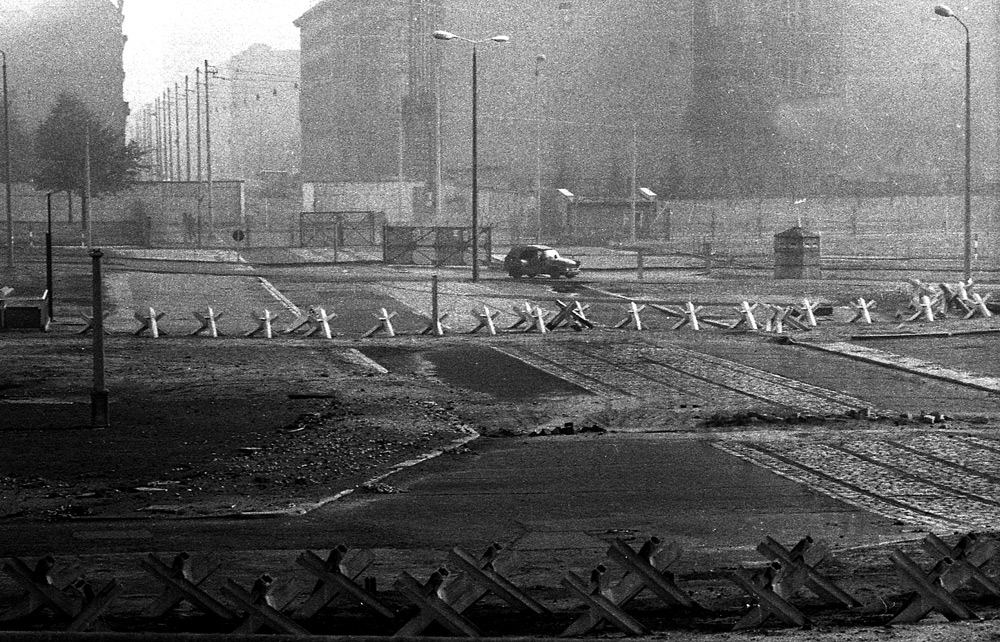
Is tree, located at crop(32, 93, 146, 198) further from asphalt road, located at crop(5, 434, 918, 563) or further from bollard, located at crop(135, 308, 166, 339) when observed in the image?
asphalt road, located at crop(5, 434, 918, 563)

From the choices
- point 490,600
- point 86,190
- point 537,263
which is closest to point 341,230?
point 537,263

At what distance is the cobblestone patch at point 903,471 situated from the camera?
9500 mm

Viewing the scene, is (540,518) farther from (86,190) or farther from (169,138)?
(169,138)

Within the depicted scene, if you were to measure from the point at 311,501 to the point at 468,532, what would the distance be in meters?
1.69

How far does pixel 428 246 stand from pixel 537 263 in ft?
16.1

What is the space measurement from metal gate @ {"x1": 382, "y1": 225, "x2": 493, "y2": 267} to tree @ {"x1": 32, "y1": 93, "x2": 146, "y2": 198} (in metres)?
9.11

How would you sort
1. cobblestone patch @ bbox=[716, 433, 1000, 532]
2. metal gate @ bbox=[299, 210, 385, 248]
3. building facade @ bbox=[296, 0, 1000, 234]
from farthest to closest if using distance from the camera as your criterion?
1. building facade @ bbox=[296, 0, 1000, 234]
2. metal gate @ bbox=[299, 210, 385, 248]
3. cobblestone patch @ bbox=[716, 433, 1000, 532]

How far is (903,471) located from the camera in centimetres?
1114

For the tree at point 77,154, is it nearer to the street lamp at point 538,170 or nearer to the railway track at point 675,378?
the street lamp at point 538,170

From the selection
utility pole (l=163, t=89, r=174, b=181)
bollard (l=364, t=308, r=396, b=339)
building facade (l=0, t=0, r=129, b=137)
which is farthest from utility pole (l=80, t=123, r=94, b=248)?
utility pole (l=163, t=89, r=174, b=181)

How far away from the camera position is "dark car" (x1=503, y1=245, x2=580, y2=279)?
39.9 metres

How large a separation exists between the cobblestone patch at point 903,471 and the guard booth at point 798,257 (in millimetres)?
26370

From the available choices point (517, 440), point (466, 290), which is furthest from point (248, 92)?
point (517, 440)

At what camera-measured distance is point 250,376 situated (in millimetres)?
18062
